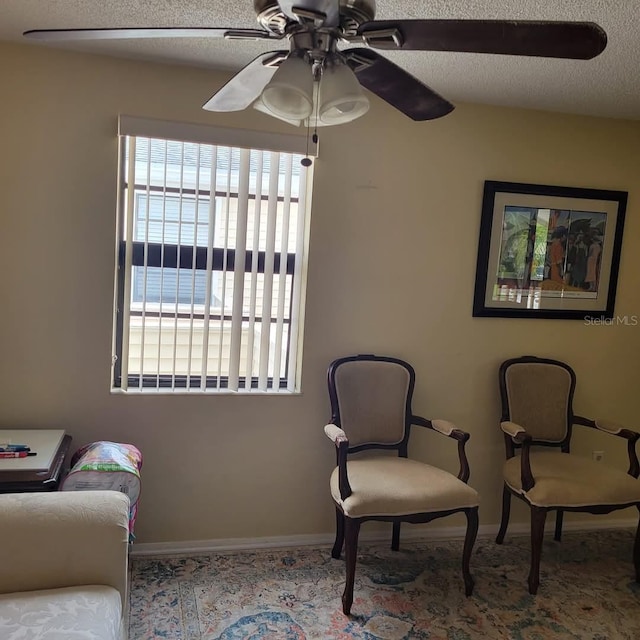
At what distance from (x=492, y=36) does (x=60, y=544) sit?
1833 millimetres

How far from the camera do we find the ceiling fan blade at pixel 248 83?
1.51 meters

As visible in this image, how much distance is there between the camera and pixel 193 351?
110 inches

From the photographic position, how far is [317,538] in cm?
298

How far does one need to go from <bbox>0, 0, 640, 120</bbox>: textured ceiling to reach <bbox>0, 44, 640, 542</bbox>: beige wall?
0.50 ft

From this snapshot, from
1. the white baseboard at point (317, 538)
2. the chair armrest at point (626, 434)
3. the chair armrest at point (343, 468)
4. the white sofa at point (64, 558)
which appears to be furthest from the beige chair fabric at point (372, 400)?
the white sofa at point (64, 558)

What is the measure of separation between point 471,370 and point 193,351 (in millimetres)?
1491

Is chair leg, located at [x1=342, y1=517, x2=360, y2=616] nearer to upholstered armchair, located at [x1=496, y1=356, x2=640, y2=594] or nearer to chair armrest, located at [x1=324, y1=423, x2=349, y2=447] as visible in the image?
chair armrest, located at [x1=324, y1=423, x2=349, y2=447]

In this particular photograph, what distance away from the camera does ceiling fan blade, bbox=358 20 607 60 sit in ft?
4.01

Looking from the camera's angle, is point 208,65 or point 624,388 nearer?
point 208,65

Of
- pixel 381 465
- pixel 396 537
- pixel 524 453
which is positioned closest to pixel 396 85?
pixel 381 465

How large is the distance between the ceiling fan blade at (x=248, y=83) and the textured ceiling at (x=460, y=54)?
472 millimetres

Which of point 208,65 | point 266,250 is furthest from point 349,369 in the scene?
point 208,65

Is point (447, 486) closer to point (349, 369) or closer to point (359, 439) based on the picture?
point (359, 439)

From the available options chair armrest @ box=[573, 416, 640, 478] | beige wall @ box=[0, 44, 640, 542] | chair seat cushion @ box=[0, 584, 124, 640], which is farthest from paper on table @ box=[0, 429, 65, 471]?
chair armrest @ box=[573, 416, 640, 478]
